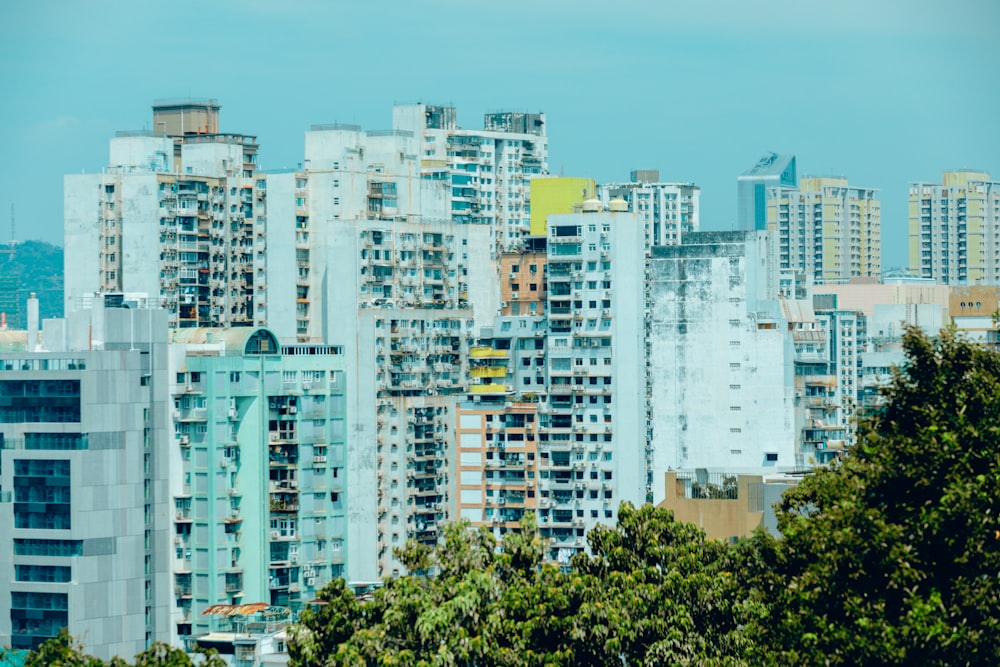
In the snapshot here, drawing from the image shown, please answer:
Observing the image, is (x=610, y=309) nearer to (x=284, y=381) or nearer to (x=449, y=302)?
(x=449, y=302)

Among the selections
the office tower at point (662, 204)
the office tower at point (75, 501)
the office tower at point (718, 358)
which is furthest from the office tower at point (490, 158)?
the office tower at point (75, 501)

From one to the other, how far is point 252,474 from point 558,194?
34.3 metres

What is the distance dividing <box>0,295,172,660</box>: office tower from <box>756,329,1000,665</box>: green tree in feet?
122

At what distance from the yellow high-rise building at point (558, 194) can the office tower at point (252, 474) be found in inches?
1155

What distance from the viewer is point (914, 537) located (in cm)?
3259

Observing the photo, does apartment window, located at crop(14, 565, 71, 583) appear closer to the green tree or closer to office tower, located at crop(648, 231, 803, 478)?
the green tree

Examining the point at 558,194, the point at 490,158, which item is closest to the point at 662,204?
the point at 490,158

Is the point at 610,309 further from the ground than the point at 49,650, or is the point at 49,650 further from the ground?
the point at 610,309

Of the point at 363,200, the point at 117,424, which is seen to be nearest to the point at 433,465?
the point at 363,200

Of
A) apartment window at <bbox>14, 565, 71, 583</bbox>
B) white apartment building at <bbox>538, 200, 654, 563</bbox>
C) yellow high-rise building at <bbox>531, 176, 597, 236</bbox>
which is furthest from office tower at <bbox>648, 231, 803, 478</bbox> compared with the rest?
apartment window at <bbox>14, 565, 71, 583</bbox>

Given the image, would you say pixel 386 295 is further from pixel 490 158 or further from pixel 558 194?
pixel 490 158

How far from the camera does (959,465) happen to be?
32.6 metres

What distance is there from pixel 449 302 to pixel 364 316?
259 inches

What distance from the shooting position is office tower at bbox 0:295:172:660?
67.1m
